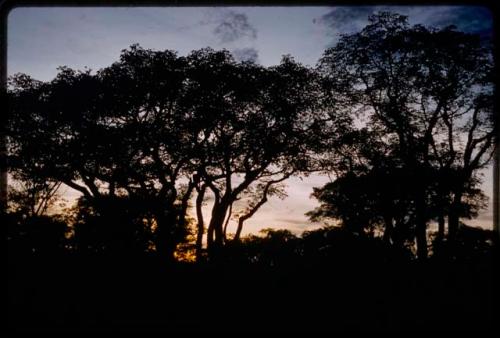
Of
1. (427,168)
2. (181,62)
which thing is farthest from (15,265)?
(427,168)

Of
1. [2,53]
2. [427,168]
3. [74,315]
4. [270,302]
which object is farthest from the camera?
[427,168]

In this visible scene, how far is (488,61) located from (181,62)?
48.1 feet

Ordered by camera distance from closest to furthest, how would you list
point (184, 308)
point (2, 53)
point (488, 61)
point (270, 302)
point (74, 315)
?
point (2, 53)
point (74, 315)
point (184, 308)
point (270, 302)
point (488, 61)

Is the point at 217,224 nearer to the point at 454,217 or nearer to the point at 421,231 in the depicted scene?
the point at 421,231

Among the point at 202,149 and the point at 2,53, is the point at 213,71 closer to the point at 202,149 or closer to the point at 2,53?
the point at 202,149

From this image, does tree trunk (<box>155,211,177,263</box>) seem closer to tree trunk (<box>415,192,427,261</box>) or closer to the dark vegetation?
the dark vegetation

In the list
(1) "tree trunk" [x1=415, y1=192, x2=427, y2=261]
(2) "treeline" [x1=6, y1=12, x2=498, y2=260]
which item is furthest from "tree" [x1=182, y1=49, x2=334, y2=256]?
(1) "tree trunk" [x1=415, y1=192, x2=427, y2=261]

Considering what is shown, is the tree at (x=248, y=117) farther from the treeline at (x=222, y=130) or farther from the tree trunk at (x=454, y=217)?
the tree trunk at (x=454, y=217)

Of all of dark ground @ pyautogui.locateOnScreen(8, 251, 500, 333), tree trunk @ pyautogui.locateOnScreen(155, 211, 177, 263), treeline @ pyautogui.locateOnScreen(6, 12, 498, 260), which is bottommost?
dark ground @ pyautogui.locateOnScreen(8, 251, 500, 333)

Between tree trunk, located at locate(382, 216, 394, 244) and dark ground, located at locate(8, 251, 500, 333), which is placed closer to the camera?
dark ground, located at locate(8, 251, 500, 333)

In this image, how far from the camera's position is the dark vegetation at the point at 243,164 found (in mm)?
14922

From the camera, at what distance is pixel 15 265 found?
13.8 m

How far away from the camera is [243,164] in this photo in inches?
798

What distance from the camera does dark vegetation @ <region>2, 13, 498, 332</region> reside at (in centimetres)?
1492
